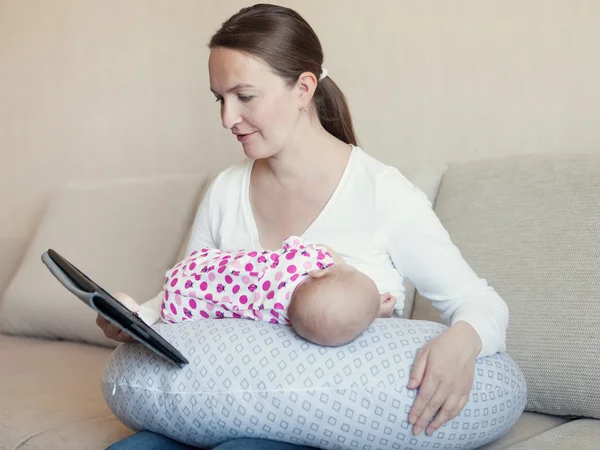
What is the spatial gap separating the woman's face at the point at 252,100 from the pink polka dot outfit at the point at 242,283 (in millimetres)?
271

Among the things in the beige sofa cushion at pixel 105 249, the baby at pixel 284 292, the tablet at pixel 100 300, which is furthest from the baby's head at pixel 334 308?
the beige sofa cushion at pixel 105 249

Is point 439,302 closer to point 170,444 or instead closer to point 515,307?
point 515,307

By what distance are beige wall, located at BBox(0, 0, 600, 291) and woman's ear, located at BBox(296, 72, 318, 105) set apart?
0.68 m

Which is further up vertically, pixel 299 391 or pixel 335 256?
pixel 335 256

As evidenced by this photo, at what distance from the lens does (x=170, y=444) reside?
1298 millimetres

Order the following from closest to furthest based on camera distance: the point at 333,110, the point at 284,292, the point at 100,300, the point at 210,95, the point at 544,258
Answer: the point at 100,300 < the point at 284,292 < the point at 544,258 < the point at 333,110 < the point at 210,95

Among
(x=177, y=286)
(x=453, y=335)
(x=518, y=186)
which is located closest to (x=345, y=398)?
(x=453, y=335)

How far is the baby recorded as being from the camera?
1192mm

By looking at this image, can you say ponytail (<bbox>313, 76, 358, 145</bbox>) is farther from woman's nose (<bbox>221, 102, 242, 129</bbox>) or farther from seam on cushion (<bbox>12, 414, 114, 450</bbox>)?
seam on cushion (<bbox>12, 414, 114, 450</bbox>)

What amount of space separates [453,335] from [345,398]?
211 mm

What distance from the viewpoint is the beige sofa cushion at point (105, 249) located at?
2.34 m

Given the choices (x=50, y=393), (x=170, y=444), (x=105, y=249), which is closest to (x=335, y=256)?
(x=170, y=444)

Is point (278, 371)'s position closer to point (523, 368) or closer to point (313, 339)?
point (313, 339)

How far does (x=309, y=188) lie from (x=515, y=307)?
0.50 meters
